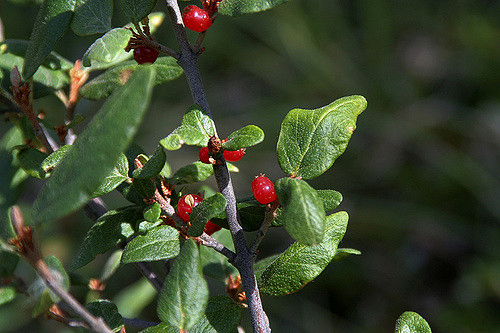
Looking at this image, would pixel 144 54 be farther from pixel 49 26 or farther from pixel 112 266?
pixel 112 266

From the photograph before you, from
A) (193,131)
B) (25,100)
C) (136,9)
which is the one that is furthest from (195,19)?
(25,100)

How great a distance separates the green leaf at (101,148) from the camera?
0.56 meters

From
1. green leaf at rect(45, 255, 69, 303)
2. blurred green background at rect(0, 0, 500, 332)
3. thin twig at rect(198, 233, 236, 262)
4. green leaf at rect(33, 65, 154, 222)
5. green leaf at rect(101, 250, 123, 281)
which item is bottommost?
blurred green background at rect(0, 0, 500, 332)

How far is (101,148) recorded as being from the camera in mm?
565

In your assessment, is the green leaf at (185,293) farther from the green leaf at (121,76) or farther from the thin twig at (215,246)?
the green leaf at (121,76)

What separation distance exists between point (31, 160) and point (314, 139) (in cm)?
55

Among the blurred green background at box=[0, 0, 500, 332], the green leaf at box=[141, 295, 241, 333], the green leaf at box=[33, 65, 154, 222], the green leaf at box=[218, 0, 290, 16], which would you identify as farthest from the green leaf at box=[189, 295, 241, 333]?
the blurred green background at box=[0, 0, 500, 332]

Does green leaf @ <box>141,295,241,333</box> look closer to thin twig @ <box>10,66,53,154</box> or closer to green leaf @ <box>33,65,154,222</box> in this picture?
green leaf @ <box>33,65,154,222</box>

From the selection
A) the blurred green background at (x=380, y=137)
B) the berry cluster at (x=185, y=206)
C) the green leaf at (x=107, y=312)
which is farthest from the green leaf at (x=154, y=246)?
the blurred green background at (x=380, y=137)

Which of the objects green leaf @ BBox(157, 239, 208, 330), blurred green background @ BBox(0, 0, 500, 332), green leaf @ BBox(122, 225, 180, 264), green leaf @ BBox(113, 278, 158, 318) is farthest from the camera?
blurred green background @ BBox(0, 0, 500, 332)

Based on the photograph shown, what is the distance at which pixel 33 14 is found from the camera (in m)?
3.82

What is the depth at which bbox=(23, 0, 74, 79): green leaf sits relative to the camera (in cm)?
83

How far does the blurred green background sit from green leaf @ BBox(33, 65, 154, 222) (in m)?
2.14

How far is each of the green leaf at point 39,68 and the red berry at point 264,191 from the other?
22.3 inches
